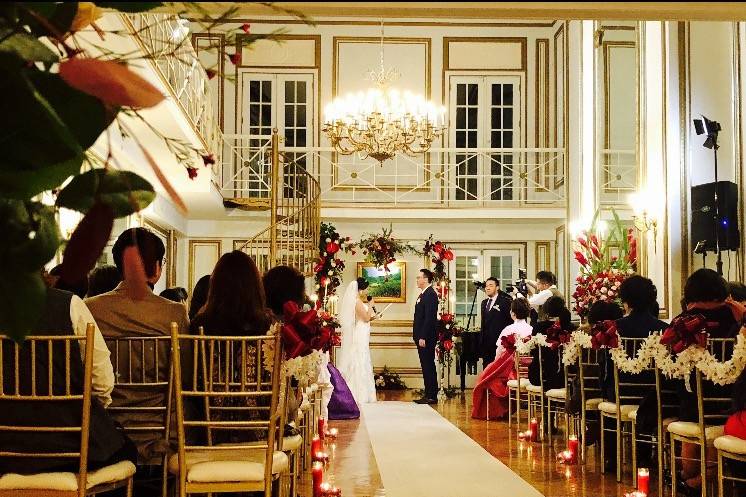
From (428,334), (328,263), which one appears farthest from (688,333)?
(328,263)

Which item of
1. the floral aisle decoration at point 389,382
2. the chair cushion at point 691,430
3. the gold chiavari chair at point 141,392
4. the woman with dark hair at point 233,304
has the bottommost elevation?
the floral aisle decoration at point 389,382

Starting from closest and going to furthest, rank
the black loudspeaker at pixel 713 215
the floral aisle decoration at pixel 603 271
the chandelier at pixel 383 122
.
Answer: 1. the black loudspeaker at pixel 713 215
2. the floral aisle decoration at pixel 603 271
3. the chandelier at pixel 383 122

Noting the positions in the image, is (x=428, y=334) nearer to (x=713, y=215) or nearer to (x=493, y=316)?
(x=493, y=316)

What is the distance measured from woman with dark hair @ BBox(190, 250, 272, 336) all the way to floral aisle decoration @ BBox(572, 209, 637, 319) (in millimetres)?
5466

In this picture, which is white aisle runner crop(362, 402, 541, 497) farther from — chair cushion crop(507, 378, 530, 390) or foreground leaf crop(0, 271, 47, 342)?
foreground leaf crop(0, 271, 47, 342)

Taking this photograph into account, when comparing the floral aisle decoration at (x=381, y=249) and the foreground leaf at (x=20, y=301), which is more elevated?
the floral aisle decoration at (x=381, y=249)

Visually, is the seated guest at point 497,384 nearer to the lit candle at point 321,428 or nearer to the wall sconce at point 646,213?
the wall sconce at point 646,213

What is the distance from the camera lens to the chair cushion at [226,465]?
331 centimetres

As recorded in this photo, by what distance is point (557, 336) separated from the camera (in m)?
6.91

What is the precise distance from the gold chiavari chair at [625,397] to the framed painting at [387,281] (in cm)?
830

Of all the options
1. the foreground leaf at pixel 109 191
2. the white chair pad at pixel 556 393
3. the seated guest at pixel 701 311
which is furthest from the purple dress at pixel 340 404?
the foreground leaf at pixel 109 191

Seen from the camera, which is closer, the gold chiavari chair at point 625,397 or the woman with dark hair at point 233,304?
the woman with dark hair at point 233,304

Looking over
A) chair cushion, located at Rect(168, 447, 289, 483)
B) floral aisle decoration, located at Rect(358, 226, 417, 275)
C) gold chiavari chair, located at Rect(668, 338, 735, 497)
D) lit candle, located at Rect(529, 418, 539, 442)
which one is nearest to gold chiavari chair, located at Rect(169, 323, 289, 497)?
chair cushion, located at Rect(168, 447, 289, 483)

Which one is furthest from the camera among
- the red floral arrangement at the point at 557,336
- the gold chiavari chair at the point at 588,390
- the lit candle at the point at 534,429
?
the lit candle at the point at 534,429
